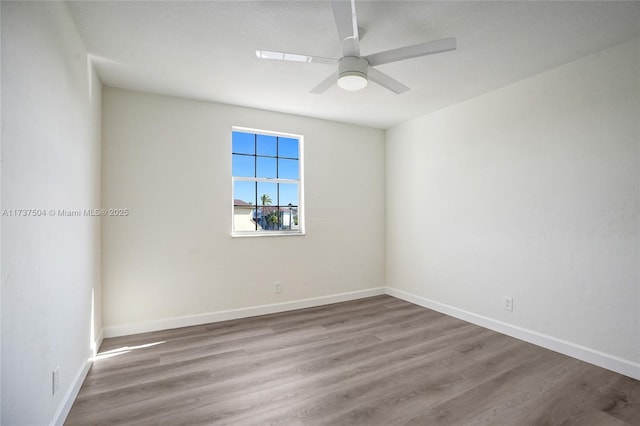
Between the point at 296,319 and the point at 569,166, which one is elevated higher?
the point at 569,166

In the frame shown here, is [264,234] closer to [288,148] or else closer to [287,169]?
[287,169]

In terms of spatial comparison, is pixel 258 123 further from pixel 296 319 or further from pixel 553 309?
pixel 553 309

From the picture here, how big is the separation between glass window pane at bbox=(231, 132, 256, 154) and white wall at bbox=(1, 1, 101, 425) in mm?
1683

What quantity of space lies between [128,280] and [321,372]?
7.46 ft

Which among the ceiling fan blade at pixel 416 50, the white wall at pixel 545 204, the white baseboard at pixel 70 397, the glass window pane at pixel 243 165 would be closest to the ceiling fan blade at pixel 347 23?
the ceiling fan blade at pixel 416 50

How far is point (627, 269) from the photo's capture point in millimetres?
2396

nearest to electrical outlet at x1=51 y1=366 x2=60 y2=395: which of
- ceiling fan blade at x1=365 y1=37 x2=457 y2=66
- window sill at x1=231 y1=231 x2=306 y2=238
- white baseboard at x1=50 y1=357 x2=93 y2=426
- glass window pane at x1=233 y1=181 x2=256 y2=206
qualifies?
white baseboard at x1=50 y1=357 x2=93 y2=426

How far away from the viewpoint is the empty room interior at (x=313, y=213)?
183 centimetres

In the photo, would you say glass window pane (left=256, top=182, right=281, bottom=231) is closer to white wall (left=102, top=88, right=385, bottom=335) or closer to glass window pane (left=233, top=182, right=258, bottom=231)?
glass window pane (left=233, top=182, right=258, bottom=231)

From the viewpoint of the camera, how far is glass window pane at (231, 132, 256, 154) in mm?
3912

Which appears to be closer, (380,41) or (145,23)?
(145,23)

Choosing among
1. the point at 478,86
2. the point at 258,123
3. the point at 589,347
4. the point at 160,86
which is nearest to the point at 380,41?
the point at 478,86

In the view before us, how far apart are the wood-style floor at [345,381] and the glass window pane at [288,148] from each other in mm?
2268

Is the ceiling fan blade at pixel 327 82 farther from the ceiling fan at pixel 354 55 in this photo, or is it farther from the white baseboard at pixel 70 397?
the white baseboard at pixel 70 397
